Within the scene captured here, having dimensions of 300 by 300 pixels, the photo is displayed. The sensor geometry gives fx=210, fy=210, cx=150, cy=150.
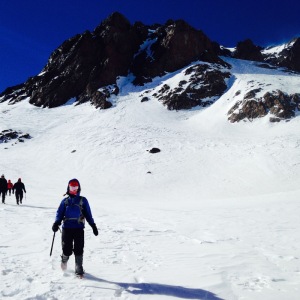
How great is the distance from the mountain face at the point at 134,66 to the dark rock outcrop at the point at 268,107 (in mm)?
4944

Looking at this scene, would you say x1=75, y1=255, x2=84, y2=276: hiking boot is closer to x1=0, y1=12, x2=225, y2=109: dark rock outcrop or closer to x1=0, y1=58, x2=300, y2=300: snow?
x1=0, y1=58, x2=300, y2=300: snow

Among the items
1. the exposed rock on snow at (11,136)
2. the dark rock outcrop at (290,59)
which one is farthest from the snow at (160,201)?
the dark rock outcrop at (290,59)

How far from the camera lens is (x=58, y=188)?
19062 mm

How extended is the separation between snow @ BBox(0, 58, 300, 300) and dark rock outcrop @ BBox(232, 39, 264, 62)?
4159cm

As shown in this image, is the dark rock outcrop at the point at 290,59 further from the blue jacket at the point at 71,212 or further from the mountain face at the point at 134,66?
the blue jacket at the point at 71,212

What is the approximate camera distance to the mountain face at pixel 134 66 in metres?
51.7

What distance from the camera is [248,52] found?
8850 centimetres

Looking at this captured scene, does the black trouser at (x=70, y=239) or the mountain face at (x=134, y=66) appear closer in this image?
the black trouser at (x=70, y=239)

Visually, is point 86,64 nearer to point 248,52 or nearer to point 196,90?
point 196,90

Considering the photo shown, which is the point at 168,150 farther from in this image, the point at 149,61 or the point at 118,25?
the point at 118,25

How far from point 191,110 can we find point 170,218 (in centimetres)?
3934

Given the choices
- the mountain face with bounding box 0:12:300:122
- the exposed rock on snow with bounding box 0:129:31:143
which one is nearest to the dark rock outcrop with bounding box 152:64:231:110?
the mountain face with bounding box 0:12:300:122

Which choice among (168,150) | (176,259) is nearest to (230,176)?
(168,150)

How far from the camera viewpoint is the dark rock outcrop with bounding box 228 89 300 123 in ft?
106
